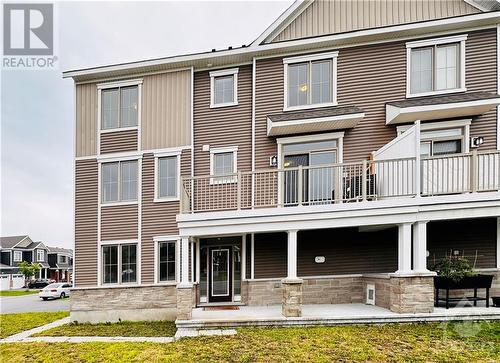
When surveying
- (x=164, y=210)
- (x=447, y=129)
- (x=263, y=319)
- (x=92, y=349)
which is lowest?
(x=92, y=349)

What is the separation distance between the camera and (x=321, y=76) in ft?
34.1

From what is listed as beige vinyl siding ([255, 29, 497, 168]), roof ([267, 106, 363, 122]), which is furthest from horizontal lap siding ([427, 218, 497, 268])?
roof ([267, 106, 363, 122])

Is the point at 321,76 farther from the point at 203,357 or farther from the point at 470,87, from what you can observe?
the point at 203,357

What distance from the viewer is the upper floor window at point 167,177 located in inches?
433

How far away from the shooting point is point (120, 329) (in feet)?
30.8

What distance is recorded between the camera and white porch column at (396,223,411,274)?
25.0 ft

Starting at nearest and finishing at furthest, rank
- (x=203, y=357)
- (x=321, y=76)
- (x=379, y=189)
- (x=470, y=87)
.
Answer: (x=203, y=357) < (x=379, y=189) < (x=470, y=87) < (x=321, y=76)

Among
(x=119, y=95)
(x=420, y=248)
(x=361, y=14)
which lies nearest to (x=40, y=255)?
(x=119, y=95)

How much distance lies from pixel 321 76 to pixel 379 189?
415 centimetres

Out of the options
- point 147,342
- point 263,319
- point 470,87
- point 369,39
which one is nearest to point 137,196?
point 147,342

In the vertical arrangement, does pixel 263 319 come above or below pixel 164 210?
below

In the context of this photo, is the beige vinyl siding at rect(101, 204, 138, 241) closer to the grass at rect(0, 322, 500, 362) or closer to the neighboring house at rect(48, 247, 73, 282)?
the grass at rect(0, 322, 500, 362)

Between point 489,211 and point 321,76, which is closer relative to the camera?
point 489,211

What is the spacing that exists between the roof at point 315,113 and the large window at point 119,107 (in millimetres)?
4913
